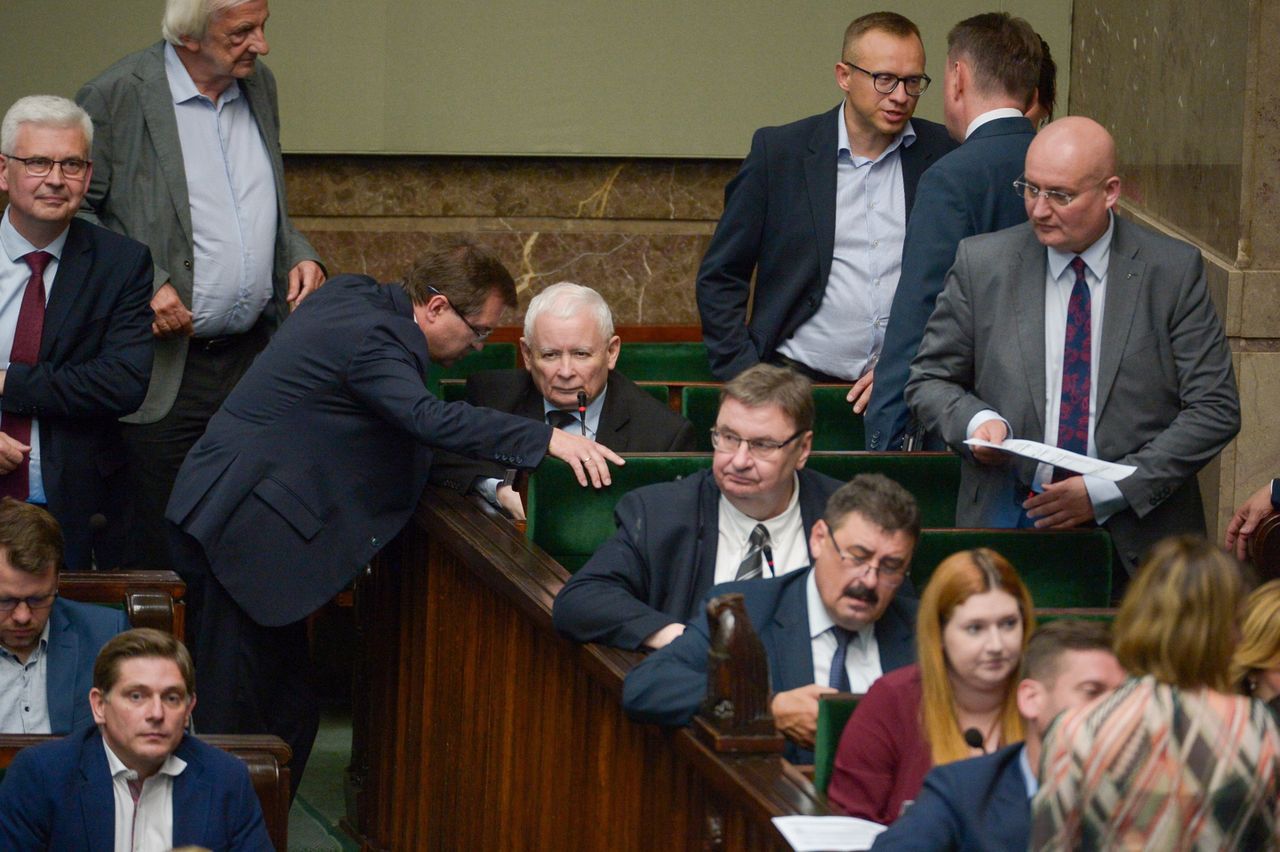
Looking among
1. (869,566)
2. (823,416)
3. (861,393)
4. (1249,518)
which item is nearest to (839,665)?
(869,566)

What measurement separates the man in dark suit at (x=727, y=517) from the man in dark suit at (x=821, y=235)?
1175 millimetres

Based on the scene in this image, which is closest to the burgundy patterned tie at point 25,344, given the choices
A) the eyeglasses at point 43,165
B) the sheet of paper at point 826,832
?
the eyeglasses at point 43,165

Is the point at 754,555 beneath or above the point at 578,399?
beneath

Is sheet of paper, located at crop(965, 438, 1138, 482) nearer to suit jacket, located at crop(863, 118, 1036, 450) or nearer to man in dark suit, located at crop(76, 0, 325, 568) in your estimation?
suit jacket, located at crop(863, 118, 1036, 450)

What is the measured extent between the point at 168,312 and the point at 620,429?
1.09 metres

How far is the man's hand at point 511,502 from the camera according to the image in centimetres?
384

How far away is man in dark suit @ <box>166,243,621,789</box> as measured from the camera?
3.72 metres

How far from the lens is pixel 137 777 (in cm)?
305

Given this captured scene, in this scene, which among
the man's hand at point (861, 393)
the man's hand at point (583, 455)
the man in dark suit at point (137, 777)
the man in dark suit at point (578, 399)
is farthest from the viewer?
the man's hand at point (861, 393)

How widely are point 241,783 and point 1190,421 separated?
1.74 m

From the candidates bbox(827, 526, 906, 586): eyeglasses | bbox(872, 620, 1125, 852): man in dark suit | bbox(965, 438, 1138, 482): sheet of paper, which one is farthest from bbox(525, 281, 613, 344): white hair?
bbox(872, 620, 1125, 852): man in dark suit

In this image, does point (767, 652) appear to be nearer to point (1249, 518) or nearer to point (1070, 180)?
point (1070, 180)

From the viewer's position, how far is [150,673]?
303 cm

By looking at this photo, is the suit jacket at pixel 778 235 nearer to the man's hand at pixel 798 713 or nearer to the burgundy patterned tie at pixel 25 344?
the burgundy patterned tie at pixel 25 344
